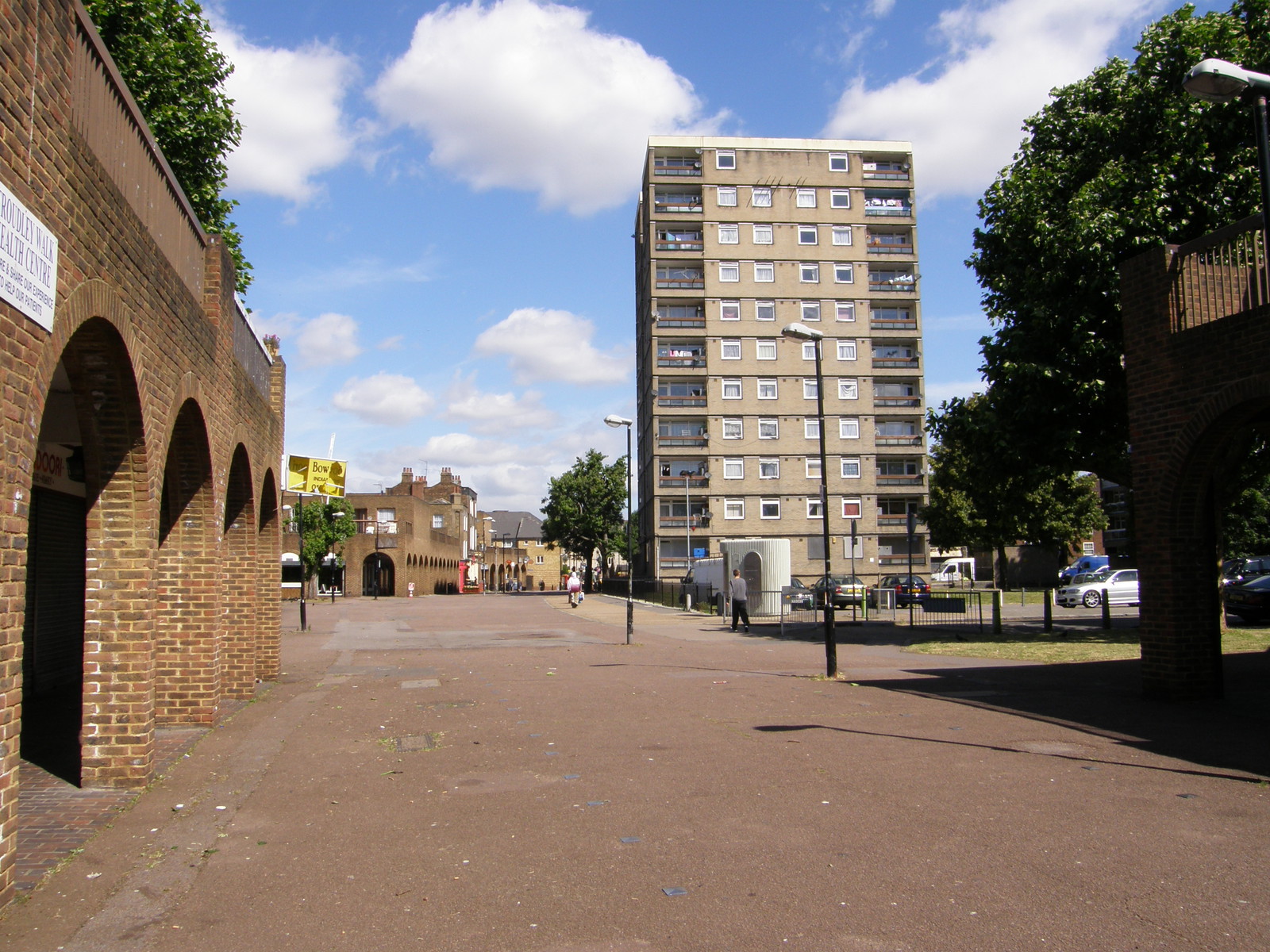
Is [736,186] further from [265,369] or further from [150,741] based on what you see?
[150,741]

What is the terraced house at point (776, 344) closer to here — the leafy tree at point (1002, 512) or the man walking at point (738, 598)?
the leafy tree at point (1002, 512)

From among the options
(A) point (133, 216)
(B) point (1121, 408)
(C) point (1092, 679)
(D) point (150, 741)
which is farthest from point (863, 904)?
(B) point (1121, 408)

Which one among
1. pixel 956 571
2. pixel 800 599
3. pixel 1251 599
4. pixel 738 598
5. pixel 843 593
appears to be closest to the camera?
pixel 1251 599

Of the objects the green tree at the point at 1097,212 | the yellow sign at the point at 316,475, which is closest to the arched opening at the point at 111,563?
the green tree at the point at 1097,212

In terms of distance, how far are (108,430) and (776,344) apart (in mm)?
59256

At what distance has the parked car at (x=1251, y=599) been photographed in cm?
2550

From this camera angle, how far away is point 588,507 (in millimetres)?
86375

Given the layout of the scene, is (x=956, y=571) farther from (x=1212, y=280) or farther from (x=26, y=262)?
(x=26, y=262)

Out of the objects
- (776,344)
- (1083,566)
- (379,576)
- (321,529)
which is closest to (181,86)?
(321,529)

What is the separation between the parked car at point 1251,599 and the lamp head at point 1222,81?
2081 centimetres

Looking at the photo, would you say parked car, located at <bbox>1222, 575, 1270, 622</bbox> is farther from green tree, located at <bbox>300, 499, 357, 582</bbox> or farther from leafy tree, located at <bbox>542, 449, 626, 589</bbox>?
leafy tree, located at <bbox>542, 449, 626, 589</bbox>

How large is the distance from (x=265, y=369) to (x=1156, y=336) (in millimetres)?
13547

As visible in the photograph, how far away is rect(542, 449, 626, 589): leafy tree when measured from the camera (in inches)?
3388

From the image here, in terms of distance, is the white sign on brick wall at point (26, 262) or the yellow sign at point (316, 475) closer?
the white sign on brick wall at point (26, 262)
